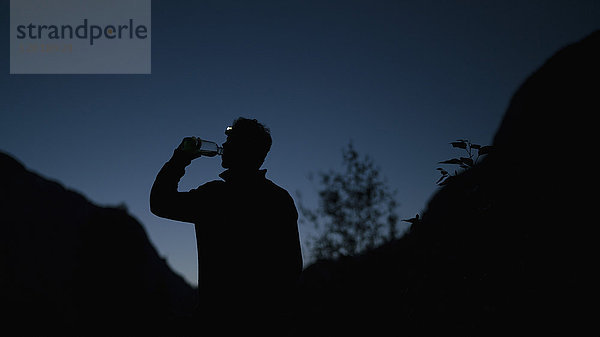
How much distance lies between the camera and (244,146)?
324cm

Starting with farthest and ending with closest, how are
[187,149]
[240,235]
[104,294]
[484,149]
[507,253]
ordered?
[104,294]
[507,253]
[484,149]
[187,149]
[240,235]

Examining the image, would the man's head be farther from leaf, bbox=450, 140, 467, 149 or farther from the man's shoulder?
leaf, bbox=450, 140, 467, 149

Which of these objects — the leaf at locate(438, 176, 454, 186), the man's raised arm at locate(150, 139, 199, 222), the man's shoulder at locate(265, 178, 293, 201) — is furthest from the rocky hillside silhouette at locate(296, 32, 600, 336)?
the man's raised arm at locate(150, 139, 199, 222)

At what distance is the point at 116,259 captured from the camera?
32.8 m

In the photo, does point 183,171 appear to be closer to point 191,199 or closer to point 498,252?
point 191,199

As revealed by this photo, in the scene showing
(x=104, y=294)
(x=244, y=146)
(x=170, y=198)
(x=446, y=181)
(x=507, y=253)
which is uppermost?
(x=244, y=146)

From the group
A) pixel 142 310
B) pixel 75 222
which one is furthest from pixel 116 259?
pixel 75 222

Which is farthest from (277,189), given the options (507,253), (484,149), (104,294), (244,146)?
(104,294)

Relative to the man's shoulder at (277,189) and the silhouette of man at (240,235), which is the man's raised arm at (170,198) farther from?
the man's shoulder at (277,189)

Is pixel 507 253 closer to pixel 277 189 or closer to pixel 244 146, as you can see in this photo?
pixel 277 189

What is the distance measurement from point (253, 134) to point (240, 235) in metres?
0.81

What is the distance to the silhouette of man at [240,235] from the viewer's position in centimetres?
279

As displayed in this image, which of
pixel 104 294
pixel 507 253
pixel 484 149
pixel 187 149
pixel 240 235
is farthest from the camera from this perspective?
pixel 104 294

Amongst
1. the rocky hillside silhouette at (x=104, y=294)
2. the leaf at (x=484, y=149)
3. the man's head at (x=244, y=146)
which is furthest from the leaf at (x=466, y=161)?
the rocky hillside silhouette at (x=104, y=294)
